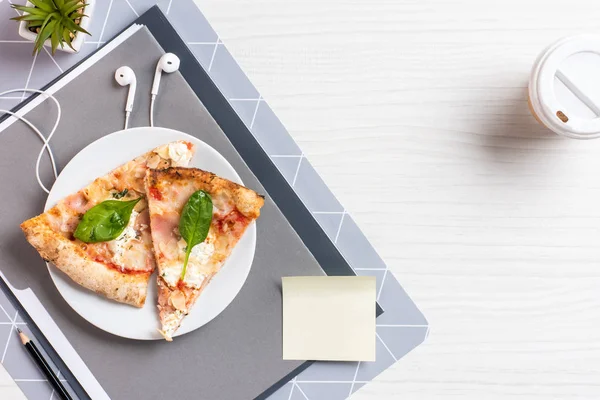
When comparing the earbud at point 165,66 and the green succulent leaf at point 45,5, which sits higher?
the green succulent leaf at point 45,5

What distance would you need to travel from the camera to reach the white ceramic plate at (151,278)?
4.02ft

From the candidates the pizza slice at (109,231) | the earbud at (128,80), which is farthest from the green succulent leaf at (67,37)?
the pizza slice at (109,231)

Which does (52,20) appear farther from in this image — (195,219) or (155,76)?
(195,219)

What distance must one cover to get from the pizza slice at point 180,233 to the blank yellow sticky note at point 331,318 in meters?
0.17

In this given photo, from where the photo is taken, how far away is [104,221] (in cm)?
119

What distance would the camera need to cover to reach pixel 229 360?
1289 millimetres

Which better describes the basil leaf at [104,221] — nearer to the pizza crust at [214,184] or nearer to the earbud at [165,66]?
the pizza crust at [214,184]

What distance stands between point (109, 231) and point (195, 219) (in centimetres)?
18

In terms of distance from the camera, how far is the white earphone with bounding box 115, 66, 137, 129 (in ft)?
4.20

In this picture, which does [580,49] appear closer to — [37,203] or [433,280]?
[433,280]

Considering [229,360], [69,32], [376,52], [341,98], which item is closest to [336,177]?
[341,98]

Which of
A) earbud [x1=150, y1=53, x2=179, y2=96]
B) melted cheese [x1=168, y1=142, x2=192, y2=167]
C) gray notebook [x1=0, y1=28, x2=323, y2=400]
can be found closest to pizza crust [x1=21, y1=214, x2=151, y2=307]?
gray notebook [x1=0, y1=28, x2=323, y2=400]

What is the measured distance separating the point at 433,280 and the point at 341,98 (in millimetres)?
450

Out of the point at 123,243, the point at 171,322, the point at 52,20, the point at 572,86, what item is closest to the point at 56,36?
the point at 52,20
